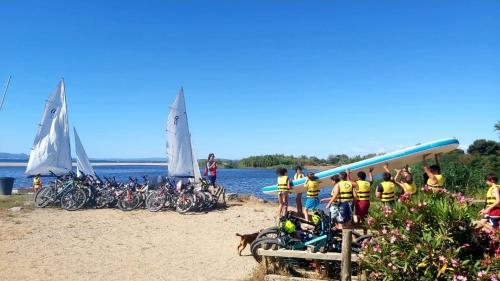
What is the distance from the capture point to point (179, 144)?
16344 mm

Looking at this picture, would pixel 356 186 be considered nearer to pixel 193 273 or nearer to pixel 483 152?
pixel 193 273

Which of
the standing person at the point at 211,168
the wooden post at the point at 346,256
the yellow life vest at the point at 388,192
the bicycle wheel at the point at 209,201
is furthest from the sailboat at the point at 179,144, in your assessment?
the wooden post at the point at 346,256

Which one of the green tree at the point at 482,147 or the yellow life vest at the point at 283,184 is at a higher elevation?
the green tree at the point at 482,147

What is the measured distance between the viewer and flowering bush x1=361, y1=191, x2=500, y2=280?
176 inches

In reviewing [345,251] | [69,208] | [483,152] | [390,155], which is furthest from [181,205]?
[483,152]

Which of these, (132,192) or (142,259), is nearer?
(142,259)

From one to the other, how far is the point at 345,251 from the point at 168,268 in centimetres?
355

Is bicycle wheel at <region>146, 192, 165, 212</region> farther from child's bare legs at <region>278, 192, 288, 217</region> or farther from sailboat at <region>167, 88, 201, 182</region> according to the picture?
child's bare legs at <region>278, 192, 288, 217</region>

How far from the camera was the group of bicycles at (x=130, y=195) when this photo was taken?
14.6m

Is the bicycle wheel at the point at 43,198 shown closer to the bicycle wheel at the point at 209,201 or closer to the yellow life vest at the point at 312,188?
the bicycle wheel at the point at 209,201

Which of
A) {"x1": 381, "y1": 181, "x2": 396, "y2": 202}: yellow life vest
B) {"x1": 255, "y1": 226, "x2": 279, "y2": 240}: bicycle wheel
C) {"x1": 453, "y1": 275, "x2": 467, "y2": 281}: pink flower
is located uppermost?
{"x1": 381, "y1": 181, "x2": 396, "y2": 202}: yellow life vest

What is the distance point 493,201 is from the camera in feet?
24.7

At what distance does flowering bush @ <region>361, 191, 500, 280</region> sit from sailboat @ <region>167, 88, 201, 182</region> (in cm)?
1175

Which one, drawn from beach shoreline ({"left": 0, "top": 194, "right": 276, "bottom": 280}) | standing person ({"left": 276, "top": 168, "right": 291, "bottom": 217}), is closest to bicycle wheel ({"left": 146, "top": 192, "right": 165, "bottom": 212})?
beach shoreline ({"left": 0, "top": 194, "right": 276, "bottom": 280})
